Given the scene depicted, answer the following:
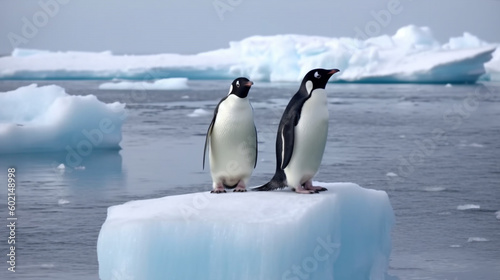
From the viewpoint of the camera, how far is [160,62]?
36188 mm

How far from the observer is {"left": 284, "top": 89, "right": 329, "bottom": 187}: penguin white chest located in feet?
14.9

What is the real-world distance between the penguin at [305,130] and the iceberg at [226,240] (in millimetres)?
246

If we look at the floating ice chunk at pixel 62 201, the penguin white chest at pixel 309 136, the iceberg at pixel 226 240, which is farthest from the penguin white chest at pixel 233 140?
the floating ice chunk at pixel 62 201

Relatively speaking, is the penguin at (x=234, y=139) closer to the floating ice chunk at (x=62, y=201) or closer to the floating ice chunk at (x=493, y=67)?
the floating ice chunk at (x=62, y=201)

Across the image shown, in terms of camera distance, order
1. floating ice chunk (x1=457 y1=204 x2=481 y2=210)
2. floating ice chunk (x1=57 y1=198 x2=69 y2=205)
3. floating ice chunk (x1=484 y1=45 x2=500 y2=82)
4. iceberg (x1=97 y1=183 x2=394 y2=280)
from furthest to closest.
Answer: floating ice chunk (x1=484 y1=45 x2=500 y2=82) → floating ice chunk (x1=57 y1=198 x2=69 y2=205) → floating ice chunk (x1=457 y1=204 x2=481 y2=210) → iceberg (x1=97 y1=183 x2=394 y2=280)

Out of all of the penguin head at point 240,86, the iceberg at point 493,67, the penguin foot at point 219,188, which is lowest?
the penguin foot at point 219,188

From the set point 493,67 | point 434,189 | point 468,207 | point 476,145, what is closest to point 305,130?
point 468,207

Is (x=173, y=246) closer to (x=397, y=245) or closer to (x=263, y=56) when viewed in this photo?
(x=397, y=245)

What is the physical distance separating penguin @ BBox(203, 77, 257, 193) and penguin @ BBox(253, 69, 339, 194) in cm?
20

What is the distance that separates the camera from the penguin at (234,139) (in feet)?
15.1

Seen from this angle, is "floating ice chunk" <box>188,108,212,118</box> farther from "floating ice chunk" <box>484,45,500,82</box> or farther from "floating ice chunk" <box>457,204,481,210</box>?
"floating ice chunk" <box>484,45,500,82</box>

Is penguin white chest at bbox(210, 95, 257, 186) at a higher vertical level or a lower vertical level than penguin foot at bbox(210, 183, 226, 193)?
higher

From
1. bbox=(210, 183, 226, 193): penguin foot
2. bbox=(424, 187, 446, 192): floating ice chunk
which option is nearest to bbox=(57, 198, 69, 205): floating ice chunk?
bbox=(210, 183, 226, 193): penguin foot

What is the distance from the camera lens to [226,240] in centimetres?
400
